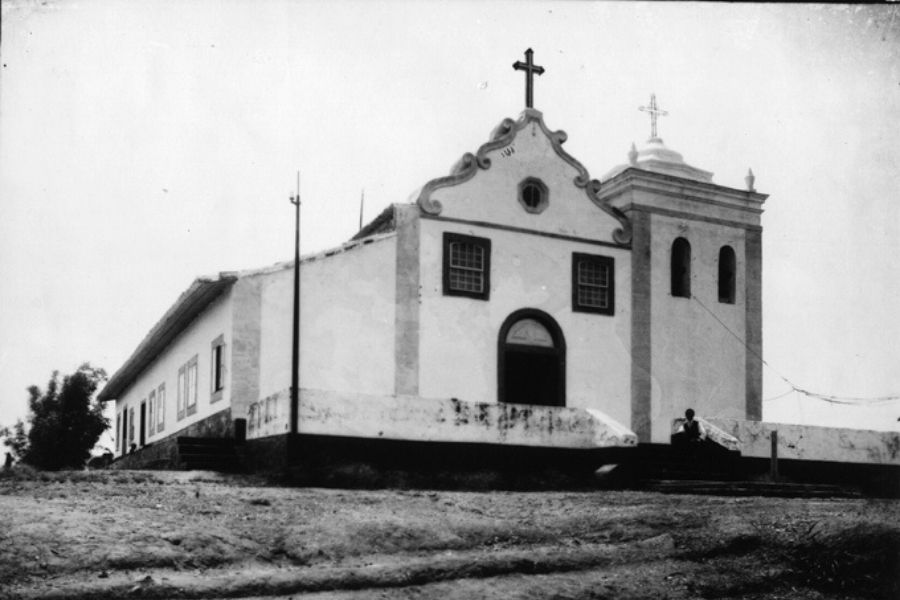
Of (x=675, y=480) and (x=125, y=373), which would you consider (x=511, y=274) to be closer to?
(x=675, y=480)

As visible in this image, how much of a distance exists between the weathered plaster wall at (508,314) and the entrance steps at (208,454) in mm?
3865

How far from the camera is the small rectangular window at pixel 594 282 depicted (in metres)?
24.1

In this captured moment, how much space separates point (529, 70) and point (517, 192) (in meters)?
2.78

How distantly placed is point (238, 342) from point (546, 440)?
577 centimetres

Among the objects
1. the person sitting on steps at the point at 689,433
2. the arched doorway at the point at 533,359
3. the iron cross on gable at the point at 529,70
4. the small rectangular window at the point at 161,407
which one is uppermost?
the iron cross on gable at the point at 529,70

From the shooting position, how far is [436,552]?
11172 mm

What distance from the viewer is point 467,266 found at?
2300 cm

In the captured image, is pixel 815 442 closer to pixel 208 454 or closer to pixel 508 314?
pixel 508 314

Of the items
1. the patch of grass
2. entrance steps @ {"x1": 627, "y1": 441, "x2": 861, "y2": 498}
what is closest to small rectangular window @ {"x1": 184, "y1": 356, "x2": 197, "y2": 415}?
entrance steps @ {"x1": 627, "y1": 441, "x2": 861, "y2": 498}

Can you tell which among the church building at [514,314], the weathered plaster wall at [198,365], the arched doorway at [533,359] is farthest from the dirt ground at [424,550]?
the arched doorway at [533,359]

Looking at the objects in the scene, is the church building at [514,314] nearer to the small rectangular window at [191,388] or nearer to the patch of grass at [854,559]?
the small rectangular window at [191,388]

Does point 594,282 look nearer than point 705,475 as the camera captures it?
No

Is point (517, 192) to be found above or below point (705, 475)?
above

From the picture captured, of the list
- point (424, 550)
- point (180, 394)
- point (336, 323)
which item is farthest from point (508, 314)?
point (424, 550)
